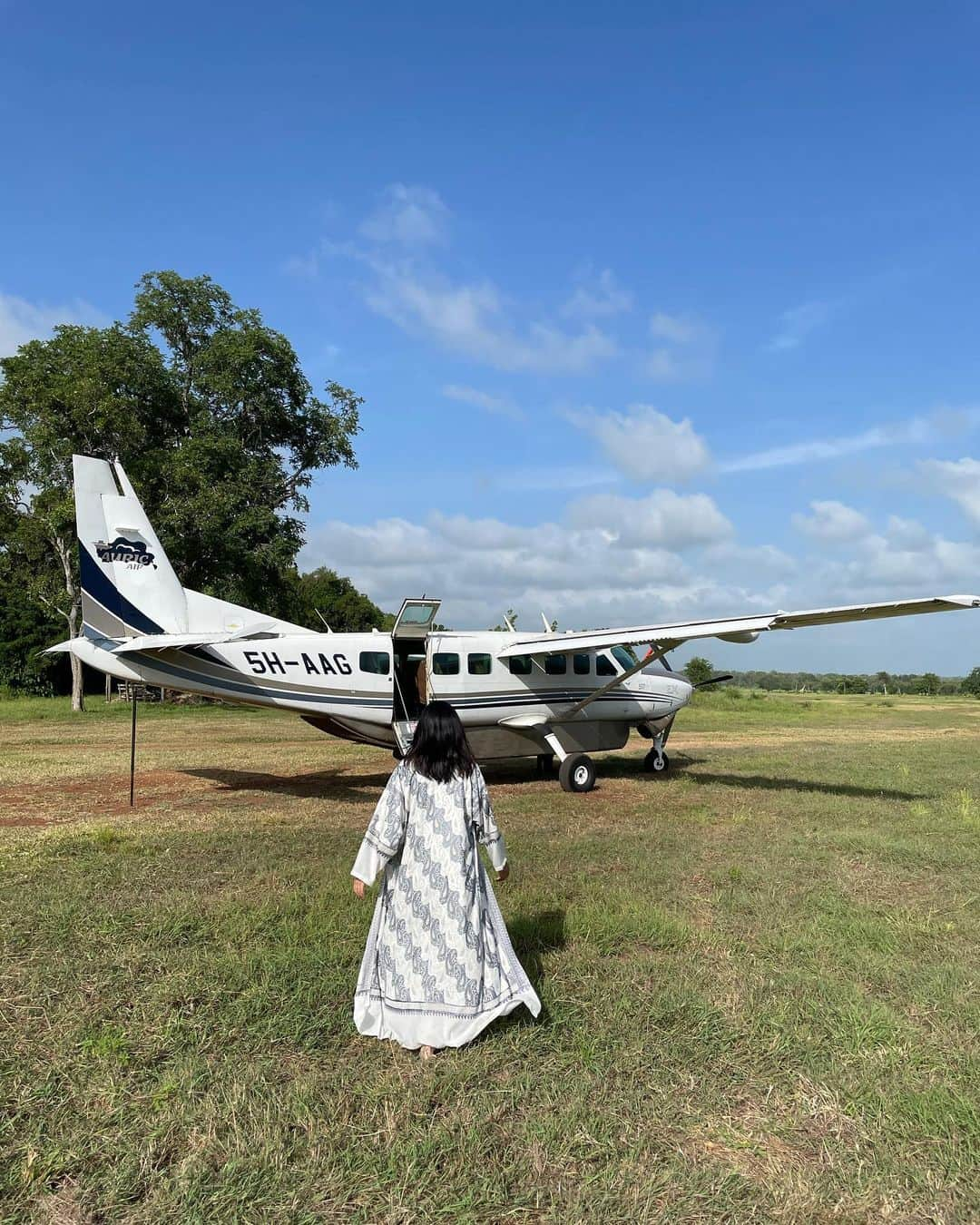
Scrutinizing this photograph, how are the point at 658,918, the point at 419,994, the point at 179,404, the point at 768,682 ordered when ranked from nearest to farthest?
the point at 419,994, the point at 658,918, the point at 179,404, the point at 768,682

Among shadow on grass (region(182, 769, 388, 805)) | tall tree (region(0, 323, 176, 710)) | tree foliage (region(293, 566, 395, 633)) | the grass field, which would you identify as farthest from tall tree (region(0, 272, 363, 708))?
tree foliage (region(293, 566, 395, 633))

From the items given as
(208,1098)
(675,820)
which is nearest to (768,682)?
(675,820)

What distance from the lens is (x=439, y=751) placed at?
411 centimetres

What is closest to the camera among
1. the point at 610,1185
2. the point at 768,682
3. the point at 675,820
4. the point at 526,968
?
the point at 610,1185

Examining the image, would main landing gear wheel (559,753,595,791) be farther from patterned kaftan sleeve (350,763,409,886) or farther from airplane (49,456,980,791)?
patterned kaftan sleeve (350,763,409,886)

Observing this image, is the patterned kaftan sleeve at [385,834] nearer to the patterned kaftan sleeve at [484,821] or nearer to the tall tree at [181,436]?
the patterned kaftan sleeve at [484,821]

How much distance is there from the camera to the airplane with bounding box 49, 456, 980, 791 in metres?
10.8

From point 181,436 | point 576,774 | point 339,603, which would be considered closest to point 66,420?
point 181,436

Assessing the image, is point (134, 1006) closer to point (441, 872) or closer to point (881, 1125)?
point (441, 872)

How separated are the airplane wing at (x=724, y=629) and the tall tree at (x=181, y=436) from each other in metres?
17.3

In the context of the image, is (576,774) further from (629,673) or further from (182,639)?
(182,639)

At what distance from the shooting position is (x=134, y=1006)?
4258mm

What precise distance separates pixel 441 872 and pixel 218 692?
25.7 feet

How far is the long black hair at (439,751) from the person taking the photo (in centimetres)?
409
